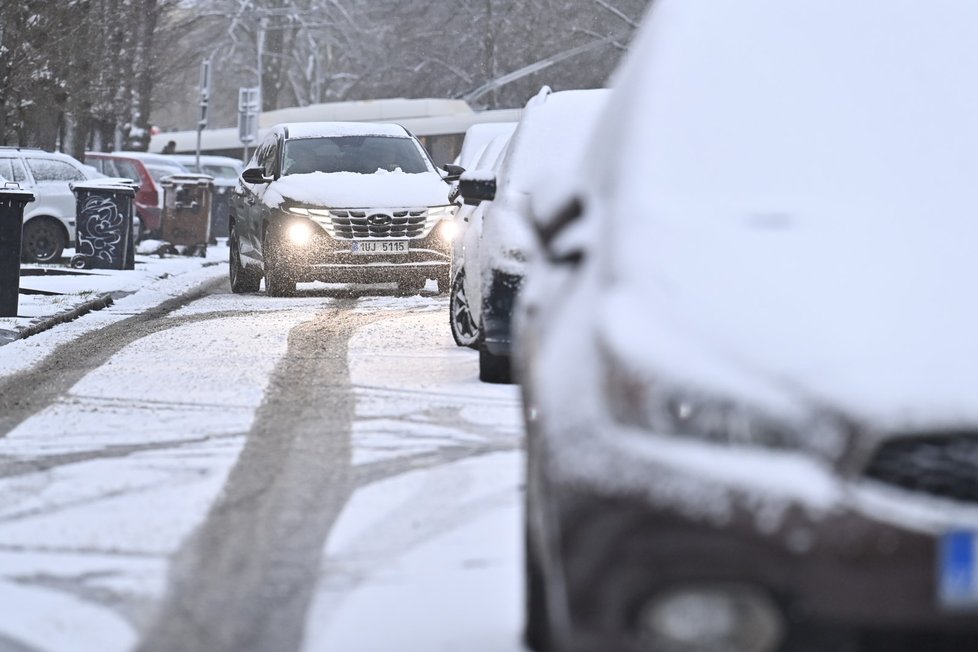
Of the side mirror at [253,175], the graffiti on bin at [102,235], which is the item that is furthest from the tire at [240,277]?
the graffiti on bin at [102,235]

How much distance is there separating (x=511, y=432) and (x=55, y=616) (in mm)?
3453

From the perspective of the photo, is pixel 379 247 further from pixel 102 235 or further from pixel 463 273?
pixel 102 235

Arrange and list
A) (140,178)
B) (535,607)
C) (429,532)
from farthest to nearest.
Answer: (140,178)
(429,532)
(535,607)

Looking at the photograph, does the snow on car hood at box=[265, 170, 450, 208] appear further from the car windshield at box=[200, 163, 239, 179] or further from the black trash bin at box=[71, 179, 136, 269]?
the car windshield at box=[200, 163, 239, 179]

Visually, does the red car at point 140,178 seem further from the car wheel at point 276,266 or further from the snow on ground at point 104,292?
the car wheel at point 276,266

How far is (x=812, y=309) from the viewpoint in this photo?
3.46m

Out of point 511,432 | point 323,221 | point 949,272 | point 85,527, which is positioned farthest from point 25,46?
point 949,272

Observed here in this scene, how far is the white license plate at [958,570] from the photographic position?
3.12 metres

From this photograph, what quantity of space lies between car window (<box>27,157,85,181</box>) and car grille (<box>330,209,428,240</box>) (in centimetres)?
894

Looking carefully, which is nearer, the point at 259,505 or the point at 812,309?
the point at 812,309

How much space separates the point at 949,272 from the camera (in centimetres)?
364

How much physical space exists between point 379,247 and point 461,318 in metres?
5.89

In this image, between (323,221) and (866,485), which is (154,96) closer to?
(323,221)

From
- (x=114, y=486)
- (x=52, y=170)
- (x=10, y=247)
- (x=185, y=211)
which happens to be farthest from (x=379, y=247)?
(x=185, y=211)
